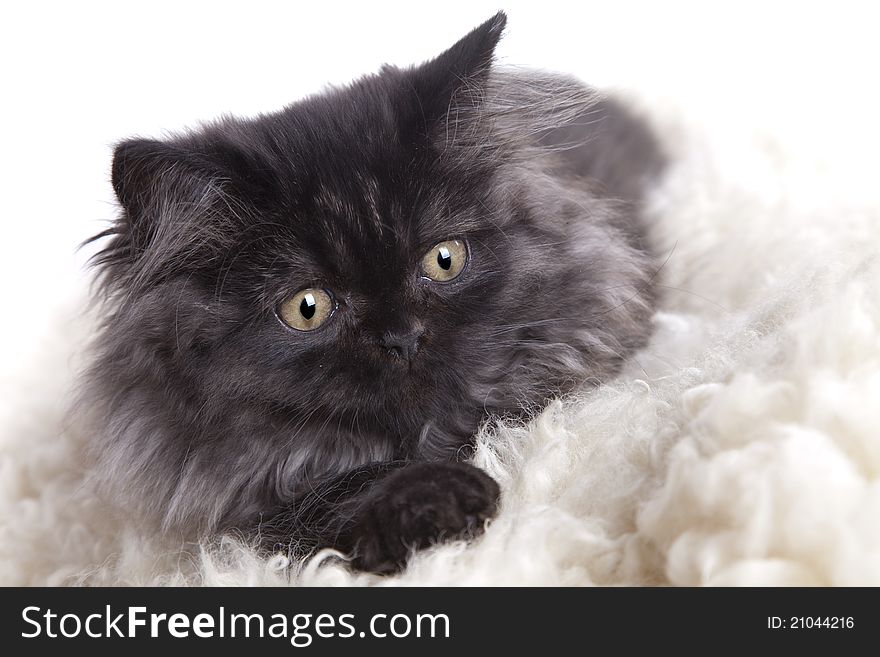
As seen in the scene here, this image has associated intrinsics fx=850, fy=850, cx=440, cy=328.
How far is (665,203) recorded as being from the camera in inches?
85.5

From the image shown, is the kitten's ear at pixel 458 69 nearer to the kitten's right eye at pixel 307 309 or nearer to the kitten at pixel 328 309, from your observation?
the kitten at pixel 328 309

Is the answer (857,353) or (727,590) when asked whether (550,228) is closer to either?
(857,353)

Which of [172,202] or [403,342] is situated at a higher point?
[172,202]

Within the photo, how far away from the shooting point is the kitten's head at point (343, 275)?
4.09 feet

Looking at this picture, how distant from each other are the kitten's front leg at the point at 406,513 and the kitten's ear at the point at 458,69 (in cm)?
58

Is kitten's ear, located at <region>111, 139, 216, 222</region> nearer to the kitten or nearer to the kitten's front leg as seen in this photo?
the kitten

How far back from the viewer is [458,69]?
137 cm

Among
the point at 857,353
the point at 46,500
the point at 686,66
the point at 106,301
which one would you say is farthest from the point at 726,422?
the point at 686,66

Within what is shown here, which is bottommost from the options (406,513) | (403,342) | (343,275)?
(406,513)

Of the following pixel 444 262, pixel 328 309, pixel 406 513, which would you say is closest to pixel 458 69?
pixel 444 262

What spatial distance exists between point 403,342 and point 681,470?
456 millimetres

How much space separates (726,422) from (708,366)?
0.24m

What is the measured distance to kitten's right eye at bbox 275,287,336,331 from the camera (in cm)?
125

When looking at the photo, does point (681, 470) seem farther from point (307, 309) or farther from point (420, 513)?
point (307, 309)
